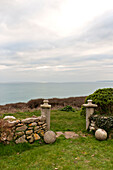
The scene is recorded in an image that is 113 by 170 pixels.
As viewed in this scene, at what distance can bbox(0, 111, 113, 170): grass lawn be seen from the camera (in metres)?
4.31

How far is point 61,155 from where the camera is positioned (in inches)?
194

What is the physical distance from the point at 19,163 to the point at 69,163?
179 cm

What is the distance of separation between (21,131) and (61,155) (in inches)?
92.8

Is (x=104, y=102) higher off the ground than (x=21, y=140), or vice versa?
(x=104, y=102)

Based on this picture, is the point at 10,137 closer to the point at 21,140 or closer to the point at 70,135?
the point at 21,140

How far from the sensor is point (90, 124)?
7488 mm

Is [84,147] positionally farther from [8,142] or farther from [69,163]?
[8,142]

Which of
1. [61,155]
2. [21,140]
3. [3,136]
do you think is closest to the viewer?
[61,155]

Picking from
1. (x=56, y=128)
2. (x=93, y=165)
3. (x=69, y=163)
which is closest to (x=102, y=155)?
(x=93, y=165)

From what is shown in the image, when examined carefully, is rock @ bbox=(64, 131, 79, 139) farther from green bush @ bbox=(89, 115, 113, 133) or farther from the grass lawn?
green bush @ bbox=(89, 115, 113, 133)

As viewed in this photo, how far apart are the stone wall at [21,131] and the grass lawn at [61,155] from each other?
11.7 inches

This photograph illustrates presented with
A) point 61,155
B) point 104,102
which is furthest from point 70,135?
point 104,102

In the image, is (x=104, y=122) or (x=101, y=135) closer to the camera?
(x=101, y=135)

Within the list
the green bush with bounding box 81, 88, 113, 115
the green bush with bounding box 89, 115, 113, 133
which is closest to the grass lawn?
the green bush with bounding box 89, 115, 113, 133
